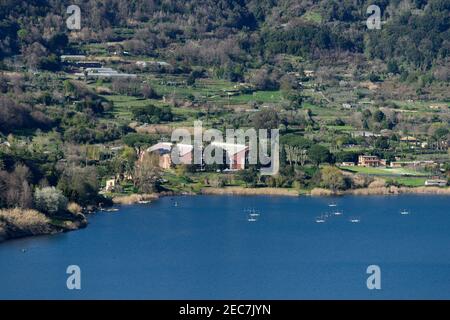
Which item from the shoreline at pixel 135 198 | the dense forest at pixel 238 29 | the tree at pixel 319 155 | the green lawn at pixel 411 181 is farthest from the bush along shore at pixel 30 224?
the dense forest at pixel 238 29

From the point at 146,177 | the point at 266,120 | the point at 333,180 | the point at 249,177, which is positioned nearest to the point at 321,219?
the point at 333,180

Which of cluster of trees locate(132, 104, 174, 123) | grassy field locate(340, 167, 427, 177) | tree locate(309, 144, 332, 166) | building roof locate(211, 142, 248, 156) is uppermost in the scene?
cluster of trees locate(132, 104, 174, 123)

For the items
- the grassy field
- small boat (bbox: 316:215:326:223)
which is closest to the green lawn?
the grassy field

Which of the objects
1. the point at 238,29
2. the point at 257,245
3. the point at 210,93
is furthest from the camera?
the point at 238,29

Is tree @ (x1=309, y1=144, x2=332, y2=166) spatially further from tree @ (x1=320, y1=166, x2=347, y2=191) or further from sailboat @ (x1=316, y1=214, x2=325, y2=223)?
sailboat @ (x1=316, y1=214, x2=325, y2=223)

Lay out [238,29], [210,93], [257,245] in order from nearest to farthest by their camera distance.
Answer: [257,245]
[210,93]
[238,29]

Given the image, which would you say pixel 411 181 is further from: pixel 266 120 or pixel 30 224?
pixel 30 224

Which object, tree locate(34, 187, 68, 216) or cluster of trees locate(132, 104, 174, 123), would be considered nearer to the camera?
tree locate(34, 187, 68, 216)

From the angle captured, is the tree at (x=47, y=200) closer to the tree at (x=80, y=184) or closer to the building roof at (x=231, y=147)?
the tree at (x=80, y=184)

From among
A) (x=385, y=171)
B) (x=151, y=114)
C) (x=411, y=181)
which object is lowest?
(x=411, y=181)
